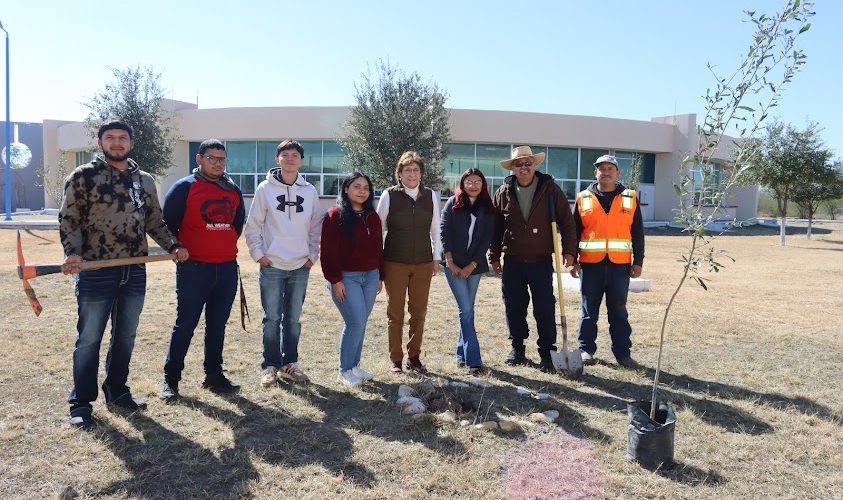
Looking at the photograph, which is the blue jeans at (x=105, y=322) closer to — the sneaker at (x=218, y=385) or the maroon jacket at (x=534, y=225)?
the sneaker at (x=218, y=385)

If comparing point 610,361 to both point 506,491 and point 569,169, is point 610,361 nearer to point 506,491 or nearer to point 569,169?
point 506,491

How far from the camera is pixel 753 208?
40.8m

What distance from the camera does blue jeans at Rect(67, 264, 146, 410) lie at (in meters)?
3.92

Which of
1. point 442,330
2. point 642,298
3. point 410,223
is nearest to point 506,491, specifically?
point 410,223

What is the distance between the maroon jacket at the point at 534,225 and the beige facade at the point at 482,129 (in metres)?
21.8

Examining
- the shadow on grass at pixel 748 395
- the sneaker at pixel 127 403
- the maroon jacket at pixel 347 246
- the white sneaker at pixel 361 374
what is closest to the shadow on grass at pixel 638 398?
the shadow on grass at pixel 748 395

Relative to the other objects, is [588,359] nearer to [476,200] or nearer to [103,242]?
[476,200]

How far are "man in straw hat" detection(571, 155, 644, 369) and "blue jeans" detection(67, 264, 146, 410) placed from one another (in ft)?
12.7

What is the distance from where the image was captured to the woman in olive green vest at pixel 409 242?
5008 millimetres

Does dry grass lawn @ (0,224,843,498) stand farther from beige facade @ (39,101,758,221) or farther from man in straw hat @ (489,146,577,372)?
beige facade @ (39,101,758,221)

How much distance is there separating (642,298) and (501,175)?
19.5 meters

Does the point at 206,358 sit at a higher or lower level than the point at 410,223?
lower

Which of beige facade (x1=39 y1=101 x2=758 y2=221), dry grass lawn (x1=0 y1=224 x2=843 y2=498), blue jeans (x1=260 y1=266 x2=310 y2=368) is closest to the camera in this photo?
dry grass lawn (x1=0 y1=224 x2=843 y2=498)

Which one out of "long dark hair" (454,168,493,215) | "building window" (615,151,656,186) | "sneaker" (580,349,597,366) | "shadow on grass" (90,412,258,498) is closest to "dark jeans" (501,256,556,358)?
"sneaker" (580,349,597,366)
